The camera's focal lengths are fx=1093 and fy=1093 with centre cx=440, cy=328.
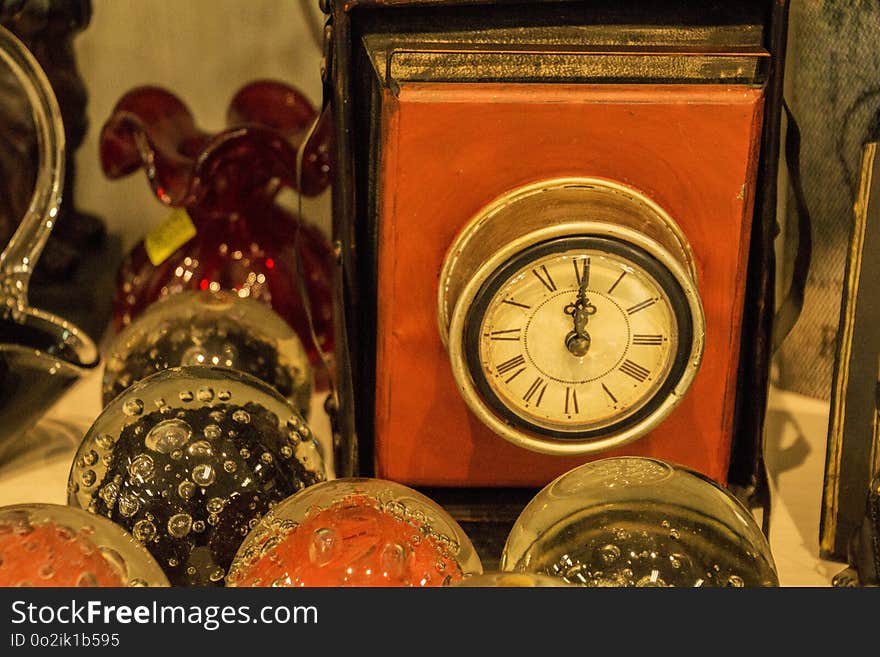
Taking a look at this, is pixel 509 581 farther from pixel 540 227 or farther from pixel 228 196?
pixel 228 196

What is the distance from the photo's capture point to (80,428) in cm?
126

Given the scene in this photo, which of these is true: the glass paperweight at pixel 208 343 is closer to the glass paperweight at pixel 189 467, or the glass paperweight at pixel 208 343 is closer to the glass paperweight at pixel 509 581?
the glass paperweight at pixel 189 467

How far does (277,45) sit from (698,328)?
79 cm

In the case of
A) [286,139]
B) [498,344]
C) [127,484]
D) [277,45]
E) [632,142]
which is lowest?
[127,484]

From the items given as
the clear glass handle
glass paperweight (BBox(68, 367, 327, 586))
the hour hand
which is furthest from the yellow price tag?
the hour hand

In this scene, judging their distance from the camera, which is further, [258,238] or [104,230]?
[104,230]

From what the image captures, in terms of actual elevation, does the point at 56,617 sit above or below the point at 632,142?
below

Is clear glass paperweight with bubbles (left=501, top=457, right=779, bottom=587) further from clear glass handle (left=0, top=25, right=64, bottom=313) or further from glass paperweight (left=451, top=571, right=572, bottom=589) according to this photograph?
clear glass handle (left=0, top=25, right=64, bottom=313)

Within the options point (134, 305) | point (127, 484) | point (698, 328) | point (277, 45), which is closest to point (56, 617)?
point (127, 484)

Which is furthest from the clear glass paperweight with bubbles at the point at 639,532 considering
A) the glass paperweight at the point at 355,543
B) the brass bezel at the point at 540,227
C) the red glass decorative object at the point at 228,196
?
the red glass decorative object at the point at 228,196

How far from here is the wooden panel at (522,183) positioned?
95 centimetres

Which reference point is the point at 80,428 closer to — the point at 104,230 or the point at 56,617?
the point at 104,230

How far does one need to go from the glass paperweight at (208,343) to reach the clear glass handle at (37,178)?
0.17 meters

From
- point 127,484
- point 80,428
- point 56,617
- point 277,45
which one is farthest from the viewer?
point 277,45
